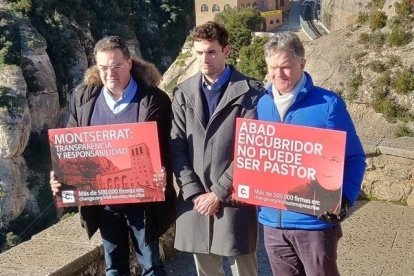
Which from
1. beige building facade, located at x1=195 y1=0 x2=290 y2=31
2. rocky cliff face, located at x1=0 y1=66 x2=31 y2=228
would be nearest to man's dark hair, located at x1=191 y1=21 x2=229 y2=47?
rocky cliff face, located at x1=0 y1=66 x2=31 y2=228

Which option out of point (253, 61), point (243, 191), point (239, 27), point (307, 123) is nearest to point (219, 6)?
point (239, 27)

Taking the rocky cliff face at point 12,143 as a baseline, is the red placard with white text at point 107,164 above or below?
above

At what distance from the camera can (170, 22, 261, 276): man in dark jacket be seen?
11.0 feet

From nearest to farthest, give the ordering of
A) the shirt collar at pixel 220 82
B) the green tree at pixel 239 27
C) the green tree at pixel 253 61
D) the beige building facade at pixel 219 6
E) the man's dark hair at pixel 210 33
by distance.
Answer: the man's dark hair at pixel 210 33 → the shirt collar at pixel 220 82 → the green tree at pixel 253 61 → the green tree at pixel 239 27 → the beige building facade at pixel 219 6

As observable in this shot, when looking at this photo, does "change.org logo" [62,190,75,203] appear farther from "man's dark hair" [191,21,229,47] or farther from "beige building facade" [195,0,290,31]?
"beige building facade" [195,0,290,31]

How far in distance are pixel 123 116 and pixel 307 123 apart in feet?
3.61

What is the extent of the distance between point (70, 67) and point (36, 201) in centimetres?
1194

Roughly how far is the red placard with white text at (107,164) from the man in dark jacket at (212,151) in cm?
17

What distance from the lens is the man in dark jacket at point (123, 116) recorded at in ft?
11.5

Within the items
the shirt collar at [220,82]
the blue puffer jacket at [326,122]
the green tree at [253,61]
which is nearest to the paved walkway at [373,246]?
the blue puffer jacket at [326,122]

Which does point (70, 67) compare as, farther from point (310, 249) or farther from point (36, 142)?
point (310, 249)

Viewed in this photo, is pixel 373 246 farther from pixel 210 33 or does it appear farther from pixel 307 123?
pixel 210 33

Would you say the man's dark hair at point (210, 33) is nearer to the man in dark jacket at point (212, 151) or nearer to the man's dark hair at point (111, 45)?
the man in dark jacket at point (212, 151)

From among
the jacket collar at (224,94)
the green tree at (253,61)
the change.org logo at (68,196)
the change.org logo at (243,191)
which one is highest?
the jacket collar at (224,94)
